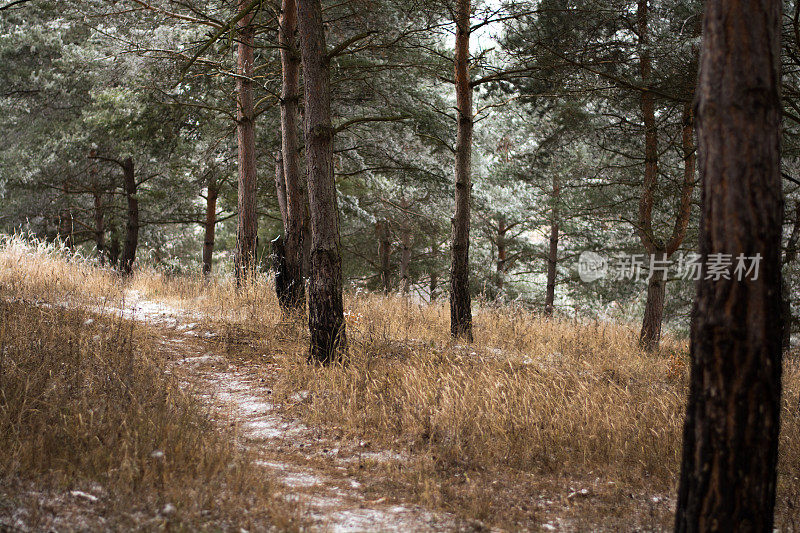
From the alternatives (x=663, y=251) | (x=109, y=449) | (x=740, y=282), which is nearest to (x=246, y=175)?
(x=663, y=251)

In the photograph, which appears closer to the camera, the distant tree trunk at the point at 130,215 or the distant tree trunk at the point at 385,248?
the distant tree trunk at the point at 130,215

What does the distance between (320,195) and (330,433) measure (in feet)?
8.67

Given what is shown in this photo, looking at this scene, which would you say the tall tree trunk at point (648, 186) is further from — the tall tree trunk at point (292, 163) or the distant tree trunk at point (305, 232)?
the distant tree trunk at point (305, 232)

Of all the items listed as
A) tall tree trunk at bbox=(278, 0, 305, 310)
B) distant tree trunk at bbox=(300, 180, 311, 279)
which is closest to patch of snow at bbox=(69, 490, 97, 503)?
tall tree trunk at bbox=(278, 0, 305, 310)

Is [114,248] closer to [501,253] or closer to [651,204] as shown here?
[501,253]

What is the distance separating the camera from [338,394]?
557 cm

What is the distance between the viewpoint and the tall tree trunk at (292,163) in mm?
8742

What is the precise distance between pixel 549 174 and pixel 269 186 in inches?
303

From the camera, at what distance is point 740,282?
8.23 ft

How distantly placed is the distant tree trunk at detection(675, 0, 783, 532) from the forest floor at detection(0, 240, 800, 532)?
3.45 ft

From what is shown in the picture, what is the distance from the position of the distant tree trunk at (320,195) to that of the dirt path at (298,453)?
834 millimetres

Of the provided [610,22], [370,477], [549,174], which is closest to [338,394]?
[370,477]

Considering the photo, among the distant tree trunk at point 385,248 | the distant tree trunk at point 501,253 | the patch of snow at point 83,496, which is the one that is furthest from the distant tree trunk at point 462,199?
the distant tree trunk at point 501,253

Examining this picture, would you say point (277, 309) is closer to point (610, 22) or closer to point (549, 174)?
point (610, 22)
